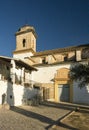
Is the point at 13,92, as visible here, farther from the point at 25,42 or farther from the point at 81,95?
the point at 25,42

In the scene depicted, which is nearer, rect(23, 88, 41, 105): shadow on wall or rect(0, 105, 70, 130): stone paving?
rect(0, 105, 70, 130): stone paving

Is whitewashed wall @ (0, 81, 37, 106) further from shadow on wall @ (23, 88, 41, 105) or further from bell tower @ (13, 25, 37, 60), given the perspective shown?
bell tower @ (13, 25, 37, 60)

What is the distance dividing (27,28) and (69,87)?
17.5m

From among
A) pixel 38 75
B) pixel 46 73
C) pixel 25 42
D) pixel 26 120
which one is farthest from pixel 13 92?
pixel 25 42

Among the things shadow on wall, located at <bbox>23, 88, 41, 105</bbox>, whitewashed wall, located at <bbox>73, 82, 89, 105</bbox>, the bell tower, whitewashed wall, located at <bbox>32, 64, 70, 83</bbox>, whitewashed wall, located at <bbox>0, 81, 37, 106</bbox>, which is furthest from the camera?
the bell tower

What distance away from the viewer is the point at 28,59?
3064 centimetres

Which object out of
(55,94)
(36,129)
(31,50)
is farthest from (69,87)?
(36,129)

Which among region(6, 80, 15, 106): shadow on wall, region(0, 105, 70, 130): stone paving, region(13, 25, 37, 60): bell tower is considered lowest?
region(0, 105, 70, 130): stone paving

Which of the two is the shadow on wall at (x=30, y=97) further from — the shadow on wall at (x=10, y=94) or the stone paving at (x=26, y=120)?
the stone paving at (x=26, y=120)

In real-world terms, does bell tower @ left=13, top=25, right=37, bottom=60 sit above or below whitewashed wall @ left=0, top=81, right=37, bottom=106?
above

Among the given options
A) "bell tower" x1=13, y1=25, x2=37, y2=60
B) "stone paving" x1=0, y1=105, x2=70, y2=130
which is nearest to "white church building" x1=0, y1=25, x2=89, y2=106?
"bell tower" x1=13, y1=25, x2=37, y2=60

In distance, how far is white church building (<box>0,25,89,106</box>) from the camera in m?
17.8

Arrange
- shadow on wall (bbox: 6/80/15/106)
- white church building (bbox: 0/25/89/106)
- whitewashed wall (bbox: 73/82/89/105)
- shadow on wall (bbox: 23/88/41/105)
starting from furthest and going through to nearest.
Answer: whitewashed wall (bbox: 73/82/89/105)
shadow on wall (bbox: 23/88/41/105)
white church building (bbox: 0/25/89/106)
shadow on wall (bbox: 6/80/15/106)

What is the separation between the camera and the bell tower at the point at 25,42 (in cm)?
3409
